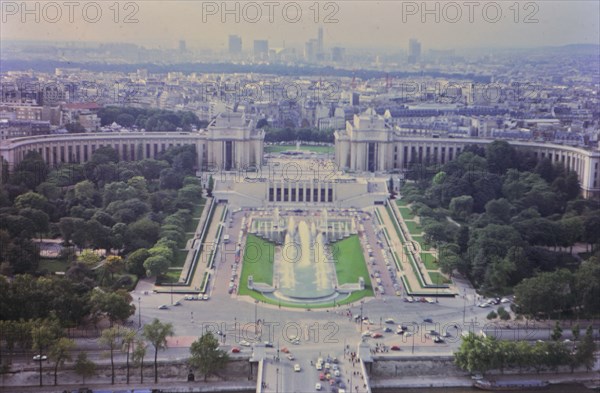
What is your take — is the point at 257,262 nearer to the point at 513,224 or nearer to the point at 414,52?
the point at 513,224

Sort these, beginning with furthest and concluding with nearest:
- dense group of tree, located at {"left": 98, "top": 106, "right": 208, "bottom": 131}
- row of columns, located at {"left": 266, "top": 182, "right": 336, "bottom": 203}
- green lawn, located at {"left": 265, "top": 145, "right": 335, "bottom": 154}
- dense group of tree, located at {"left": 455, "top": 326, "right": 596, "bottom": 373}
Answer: green lawn, located at {"left": 265, "top": 145, "right": 335, "bottom": 154}, dense group of tree, located at {"left": 98, "top": 106, "right": 208, "bottom": 131}, row of columns, located at {"left": 266, "top": 182, "right": 336, "bottom": 203}, dense group of tree, located at {"left": 455, "top": 326, "right": 596, "bottom": 373}

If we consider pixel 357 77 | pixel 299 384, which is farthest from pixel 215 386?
pixel 357 77

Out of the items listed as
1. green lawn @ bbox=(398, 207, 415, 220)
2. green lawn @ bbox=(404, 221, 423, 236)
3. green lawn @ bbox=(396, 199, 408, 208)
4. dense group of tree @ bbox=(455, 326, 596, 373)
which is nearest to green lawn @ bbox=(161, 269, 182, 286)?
dense group of tree @ bbox=(455, 326, 596, 373)

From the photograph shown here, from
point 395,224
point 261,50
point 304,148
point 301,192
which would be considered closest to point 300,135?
point 304,148

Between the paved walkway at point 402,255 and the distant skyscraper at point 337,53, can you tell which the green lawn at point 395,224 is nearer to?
the paved walkway at point 402,255

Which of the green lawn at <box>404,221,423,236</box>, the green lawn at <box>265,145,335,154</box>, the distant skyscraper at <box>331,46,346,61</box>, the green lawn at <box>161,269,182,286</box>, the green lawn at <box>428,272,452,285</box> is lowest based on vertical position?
the green lawn at <box>428,272,452,285</box>

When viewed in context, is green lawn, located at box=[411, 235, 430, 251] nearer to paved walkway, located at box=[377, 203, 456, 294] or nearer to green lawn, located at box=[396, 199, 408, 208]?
paved walkway, located at box=[377, 203, 456, 294]

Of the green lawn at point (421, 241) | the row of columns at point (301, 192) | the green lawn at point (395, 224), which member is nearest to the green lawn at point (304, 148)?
the row of columns at point (301, 192)
